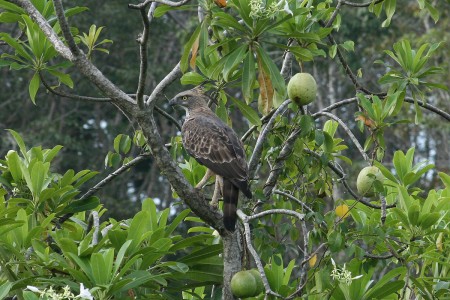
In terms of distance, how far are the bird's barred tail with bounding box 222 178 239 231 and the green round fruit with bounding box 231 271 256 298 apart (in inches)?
13.2

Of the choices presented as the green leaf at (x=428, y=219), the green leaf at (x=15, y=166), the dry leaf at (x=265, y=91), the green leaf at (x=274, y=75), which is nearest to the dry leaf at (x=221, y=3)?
the green leaf at (x=274, y=75)

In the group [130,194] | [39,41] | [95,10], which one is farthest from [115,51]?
[39,41]

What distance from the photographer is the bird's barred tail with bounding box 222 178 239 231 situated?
5074mm

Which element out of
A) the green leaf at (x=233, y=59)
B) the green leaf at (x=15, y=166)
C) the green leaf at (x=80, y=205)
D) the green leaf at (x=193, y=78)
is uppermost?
the green leaf at (x=233, y=59)

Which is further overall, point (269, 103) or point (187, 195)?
point (269, 103)

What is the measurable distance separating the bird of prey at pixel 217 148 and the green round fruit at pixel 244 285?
22.4 inches

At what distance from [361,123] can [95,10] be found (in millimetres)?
16894

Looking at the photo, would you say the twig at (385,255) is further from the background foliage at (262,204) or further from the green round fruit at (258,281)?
the green round fruit at (258,281)

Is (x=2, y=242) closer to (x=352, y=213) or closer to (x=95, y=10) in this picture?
(x=352, y=213)

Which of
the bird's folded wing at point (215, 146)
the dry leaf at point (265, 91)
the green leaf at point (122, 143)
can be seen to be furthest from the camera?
the green leaf at point (122, 143)

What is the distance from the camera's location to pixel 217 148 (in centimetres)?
618

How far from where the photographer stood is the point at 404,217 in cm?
539

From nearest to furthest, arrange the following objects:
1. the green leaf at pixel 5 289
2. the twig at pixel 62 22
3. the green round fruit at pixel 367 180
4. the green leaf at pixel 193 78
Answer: the green leaf at pixel 5 289
the twig at pixel 62 22
the green round fruit at pixel 367 180
the green leaf at pixel 193 78

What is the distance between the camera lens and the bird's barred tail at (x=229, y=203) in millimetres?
5074
